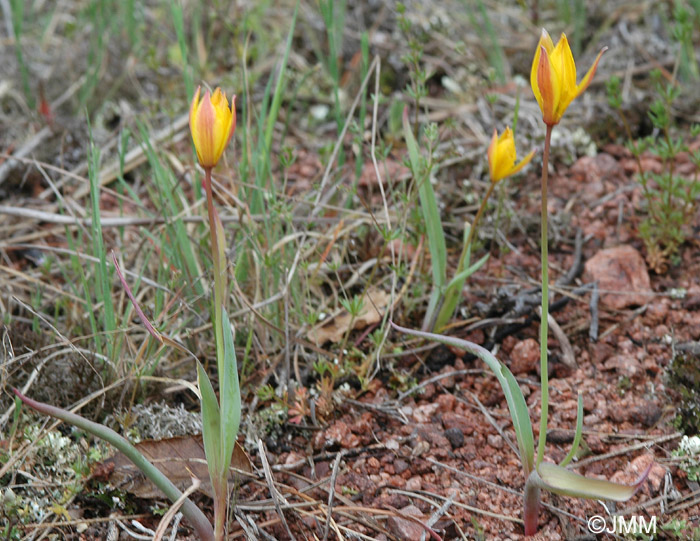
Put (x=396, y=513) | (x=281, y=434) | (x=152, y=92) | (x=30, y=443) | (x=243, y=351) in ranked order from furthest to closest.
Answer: (x=152, y=92) < (x=243, y=351) < (x=281, y=434) < (x=30, y=443) < (x=396, y=513)

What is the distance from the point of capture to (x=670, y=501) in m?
1.64

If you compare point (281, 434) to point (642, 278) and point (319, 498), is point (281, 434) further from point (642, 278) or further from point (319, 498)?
point (642, 278)

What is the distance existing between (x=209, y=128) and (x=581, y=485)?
3.08ft

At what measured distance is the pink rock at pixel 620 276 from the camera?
2248 mm

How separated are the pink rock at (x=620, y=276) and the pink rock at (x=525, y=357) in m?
0.32

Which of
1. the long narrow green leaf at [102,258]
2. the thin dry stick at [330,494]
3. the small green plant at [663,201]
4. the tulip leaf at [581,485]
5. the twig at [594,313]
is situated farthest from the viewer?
the small green plant at [663,201]

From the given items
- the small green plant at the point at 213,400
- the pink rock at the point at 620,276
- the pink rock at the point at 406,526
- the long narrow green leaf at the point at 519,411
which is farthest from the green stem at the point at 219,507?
the pink rock at the point at 620,276

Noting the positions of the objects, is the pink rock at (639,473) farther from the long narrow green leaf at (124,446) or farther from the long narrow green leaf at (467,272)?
the long narrow green leaf at (124,446)

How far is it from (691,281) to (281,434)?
1345 mm

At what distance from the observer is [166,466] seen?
170 centimetres

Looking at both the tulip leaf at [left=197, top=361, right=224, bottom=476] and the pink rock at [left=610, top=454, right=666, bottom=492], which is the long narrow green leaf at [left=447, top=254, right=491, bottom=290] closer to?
the pink rock at [left=610, top=454, right=666, bottom=492]

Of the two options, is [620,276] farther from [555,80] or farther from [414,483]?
[555,80]

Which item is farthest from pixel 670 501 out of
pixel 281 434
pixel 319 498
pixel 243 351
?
pixel 243 351

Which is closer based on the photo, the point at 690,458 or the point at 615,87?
the point at 690,458
